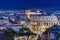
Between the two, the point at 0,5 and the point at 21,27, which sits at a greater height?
the point at 0,5

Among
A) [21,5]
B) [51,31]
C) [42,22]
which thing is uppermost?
[21,5]

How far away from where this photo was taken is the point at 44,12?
1.40 meters

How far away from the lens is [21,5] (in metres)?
1.43

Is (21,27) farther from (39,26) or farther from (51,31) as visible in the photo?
(51,31)

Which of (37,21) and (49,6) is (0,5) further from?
(49,6)

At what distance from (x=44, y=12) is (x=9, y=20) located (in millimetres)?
454

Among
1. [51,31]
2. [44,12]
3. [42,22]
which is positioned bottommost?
[51,31]

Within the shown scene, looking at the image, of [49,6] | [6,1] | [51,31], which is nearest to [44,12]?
[49,6]

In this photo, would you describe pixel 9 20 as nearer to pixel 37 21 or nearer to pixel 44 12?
pixel 37 21

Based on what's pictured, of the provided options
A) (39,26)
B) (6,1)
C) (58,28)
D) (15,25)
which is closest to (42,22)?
(39,26)

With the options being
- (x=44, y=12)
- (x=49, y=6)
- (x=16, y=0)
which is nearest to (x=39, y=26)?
(x=44, y=12)

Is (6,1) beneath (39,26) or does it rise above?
above

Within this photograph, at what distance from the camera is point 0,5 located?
1404mm

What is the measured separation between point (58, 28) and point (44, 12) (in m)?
0.26
